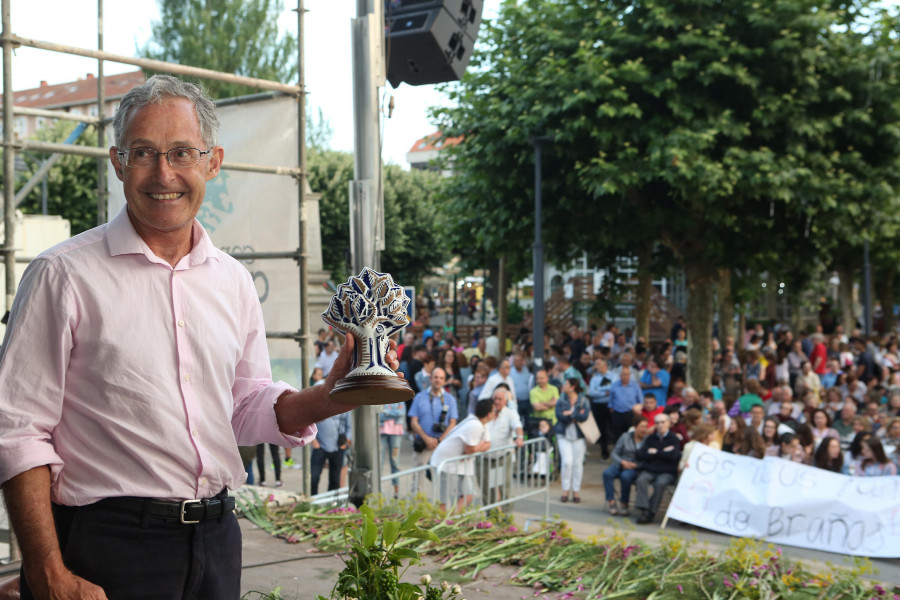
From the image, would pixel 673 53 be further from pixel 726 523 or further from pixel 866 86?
pixel 726 523

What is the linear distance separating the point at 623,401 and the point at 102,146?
32.2 ft

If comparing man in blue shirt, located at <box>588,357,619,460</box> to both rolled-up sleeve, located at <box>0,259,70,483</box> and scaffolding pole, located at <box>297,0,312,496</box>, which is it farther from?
rolled-up sleeve, located at <box>0,259,70,483</box>

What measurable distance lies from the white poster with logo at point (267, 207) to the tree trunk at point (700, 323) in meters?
12.3

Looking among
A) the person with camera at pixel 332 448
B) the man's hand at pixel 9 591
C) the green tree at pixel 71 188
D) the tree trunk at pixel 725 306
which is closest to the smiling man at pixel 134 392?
the man's hand at pixel 9 591

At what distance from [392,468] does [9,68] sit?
782 centimetres

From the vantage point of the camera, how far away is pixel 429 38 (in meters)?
6.79

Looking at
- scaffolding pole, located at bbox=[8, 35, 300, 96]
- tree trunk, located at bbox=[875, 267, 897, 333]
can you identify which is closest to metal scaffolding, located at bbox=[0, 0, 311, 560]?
scaffolding pole, located at bbox=[8, 35, 300, 96]

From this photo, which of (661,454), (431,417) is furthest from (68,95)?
(661,454)

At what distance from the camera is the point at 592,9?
1602 centimetres

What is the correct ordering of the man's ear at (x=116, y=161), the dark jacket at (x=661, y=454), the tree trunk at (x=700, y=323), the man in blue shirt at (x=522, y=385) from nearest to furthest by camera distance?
the man's ear at (x=116, y=161), the dark jacket at (x=661, y=454), the man in blue shirt at (x=522, y=385), the tree trunk at (x=700, y=323)

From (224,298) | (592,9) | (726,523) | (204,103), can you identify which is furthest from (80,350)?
(592,9)

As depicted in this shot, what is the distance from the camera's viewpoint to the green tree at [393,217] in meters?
38.3

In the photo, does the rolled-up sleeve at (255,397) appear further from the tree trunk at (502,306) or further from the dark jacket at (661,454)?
the tree trunk at (502,306)

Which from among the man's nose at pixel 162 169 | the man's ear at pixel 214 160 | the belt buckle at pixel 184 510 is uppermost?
the man's ear at pixel 214 160
